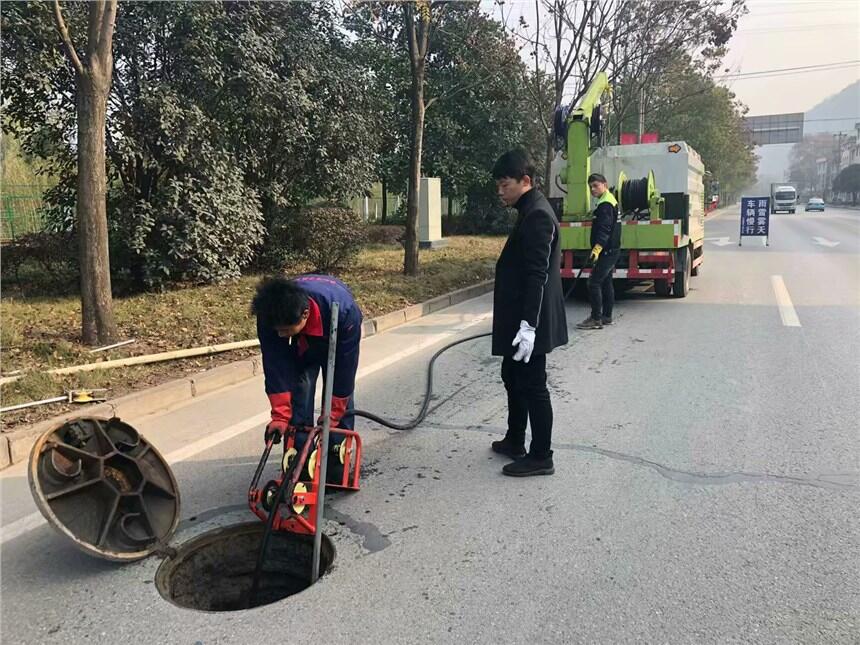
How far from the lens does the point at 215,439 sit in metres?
4.65

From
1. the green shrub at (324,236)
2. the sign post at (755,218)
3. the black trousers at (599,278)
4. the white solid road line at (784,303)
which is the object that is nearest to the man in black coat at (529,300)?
the black trousers at (599,278)

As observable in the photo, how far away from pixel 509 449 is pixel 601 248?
4709 mm

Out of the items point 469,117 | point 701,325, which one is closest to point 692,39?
point 469,117

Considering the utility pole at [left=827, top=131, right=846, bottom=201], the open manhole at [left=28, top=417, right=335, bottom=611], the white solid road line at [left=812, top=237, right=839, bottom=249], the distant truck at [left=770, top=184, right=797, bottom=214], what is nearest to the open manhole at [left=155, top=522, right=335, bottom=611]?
the open manhole at [left=28, top=417, right=335, bottom=611]

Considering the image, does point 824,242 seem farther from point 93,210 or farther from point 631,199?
point 93,210

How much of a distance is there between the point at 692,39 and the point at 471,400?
18045mm

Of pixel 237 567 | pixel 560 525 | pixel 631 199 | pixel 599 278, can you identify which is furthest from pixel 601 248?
pixel 237 567

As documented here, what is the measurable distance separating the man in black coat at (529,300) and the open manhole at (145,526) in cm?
144

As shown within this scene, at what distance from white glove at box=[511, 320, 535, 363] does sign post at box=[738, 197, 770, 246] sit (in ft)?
62.9

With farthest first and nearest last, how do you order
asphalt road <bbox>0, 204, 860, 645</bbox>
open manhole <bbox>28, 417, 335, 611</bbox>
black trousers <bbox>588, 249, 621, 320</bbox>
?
black trousers <bbox>588, 249, 621, 320</bbox> < open manhole <bbox>28, 417, 335, 611</bbox> < asphalt road <bbox>0, 204, 860, 645</bbox>

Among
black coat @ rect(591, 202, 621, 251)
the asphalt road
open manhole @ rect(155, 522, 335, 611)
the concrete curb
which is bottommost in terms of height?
open manhole @ rect(155, 522, 335, 611)

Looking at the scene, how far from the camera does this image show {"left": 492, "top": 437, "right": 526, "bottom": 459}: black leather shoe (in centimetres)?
425

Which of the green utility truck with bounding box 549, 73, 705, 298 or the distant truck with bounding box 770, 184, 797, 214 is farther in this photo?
the distant truck with bounding box 770, 184, 797, 214

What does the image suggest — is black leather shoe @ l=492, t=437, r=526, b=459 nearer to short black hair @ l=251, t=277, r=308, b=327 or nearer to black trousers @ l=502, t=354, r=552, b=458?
black trousers @ l=502, t=354, r=552, b=458
